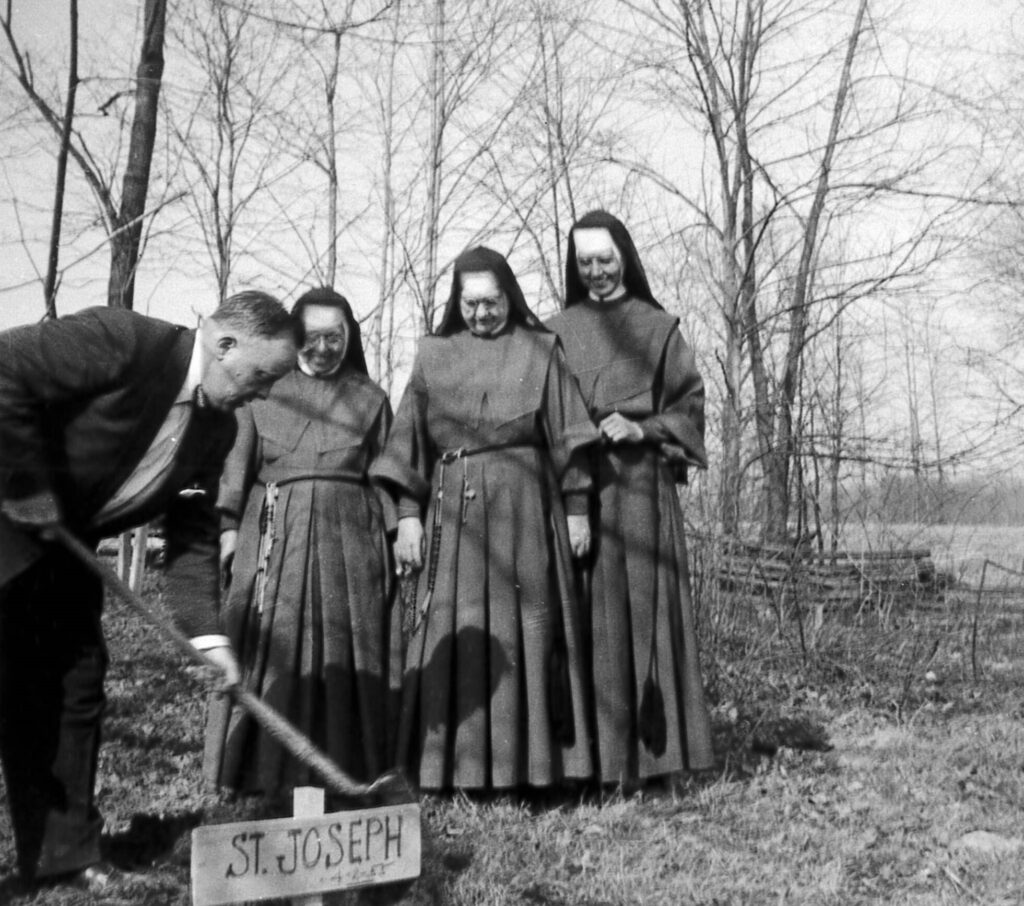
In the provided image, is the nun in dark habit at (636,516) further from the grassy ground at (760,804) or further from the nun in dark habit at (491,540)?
the grassy ground at (760,804)

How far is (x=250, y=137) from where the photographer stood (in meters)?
10.5

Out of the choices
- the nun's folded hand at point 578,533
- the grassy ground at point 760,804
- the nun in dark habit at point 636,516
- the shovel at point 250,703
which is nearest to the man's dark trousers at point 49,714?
the grassy ground at point 760,804

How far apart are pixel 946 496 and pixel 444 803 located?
4.89 meters

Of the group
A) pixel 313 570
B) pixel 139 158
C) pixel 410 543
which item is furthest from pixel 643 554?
pixel 139 158

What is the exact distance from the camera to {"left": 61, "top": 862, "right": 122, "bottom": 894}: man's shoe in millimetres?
3482

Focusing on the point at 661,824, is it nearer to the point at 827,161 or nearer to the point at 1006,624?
the point at 1006,624

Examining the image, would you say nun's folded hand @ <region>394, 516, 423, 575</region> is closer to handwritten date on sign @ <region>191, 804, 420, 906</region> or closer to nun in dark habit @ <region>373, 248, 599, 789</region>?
nun in dark habit @ <region>373, 248, 599, 789</region>

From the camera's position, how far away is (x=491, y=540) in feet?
15.4

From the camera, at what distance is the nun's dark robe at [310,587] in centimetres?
473

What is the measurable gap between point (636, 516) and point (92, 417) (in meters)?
2.25

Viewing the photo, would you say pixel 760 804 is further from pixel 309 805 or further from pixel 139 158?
pixel 139 158

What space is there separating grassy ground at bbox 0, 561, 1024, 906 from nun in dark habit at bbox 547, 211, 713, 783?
0.26 meters

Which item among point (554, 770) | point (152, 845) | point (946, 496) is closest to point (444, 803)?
point (554, 770)

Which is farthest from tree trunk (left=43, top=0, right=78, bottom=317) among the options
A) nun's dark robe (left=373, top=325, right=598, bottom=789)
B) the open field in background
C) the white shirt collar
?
the open field in background
